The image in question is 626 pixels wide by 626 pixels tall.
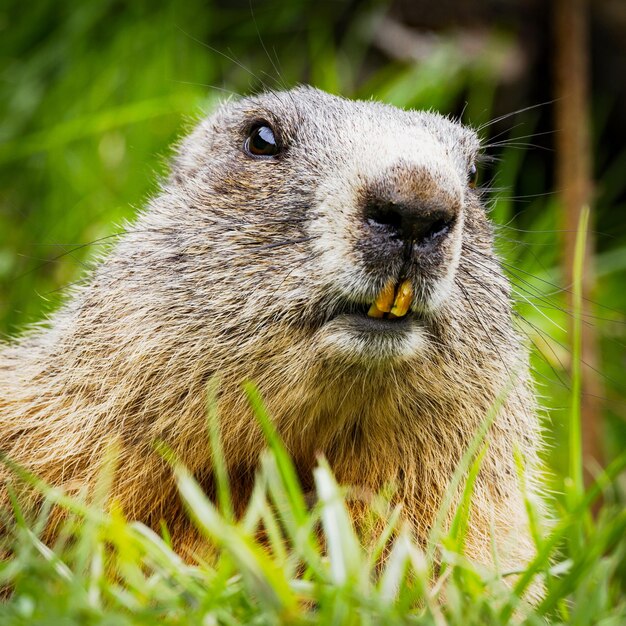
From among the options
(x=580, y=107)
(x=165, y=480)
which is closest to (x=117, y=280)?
(x=165, y=480)

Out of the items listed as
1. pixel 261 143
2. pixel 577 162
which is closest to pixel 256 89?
pixel 261 143

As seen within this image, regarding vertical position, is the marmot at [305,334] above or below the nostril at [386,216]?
below

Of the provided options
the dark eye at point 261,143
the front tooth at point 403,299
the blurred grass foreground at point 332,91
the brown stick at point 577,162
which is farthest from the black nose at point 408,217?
the brown stick at point 577,162

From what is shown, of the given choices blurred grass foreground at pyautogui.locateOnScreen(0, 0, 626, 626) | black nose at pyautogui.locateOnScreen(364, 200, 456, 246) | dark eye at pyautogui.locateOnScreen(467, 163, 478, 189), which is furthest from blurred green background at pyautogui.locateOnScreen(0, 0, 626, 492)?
black nose at pyautogui.locateOnScreen(364, 200, 456, 246)

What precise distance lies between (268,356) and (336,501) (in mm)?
792

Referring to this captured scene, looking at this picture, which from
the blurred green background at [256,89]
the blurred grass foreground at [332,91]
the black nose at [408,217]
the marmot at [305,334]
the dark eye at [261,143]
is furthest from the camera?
the blurred green background at [256,89]

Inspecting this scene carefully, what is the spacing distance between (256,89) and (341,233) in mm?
3126

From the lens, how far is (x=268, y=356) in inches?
124

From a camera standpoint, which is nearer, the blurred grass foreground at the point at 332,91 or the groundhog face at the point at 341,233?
the blurred grass foreground at the point at 332,91

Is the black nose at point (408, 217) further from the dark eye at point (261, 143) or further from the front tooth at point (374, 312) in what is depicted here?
the dark eye at point (261, 143)

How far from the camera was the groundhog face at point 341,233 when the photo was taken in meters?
2.92

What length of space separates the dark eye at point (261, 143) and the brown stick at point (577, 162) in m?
2.65

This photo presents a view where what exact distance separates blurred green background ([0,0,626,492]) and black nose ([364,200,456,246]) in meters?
1.73

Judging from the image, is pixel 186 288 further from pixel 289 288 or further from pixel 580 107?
pixel 580 107
